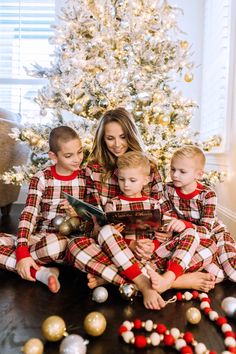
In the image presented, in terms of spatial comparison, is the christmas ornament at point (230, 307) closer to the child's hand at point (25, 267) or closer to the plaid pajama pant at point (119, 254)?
the plaid pajama pant at point (119, 254)

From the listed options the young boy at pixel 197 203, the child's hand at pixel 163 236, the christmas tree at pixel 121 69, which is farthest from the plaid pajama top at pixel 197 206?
the christmas tree at pixel 121 69

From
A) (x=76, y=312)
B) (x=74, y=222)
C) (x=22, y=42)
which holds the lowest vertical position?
(x=76, y=312)

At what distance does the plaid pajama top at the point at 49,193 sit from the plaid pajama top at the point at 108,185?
0.06 m

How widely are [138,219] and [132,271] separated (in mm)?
199

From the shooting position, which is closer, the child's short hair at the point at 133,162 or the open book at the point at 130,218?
the open book at the point at 130,218

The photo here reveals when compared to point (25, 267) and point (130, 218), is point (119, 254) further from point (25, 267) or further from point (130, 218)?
point (25, 267)

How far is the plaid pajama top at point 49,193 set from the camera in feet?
5.80

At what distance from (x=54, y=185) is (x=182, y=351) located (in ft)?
3.30

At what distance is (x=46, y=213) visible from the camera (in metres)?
1.82

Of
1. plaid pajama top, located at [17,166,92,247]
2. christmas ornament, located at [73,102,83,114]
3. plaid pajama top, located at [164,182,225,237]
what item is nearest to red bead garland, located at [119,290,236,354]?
plaid pajama top, located at [164,182,225,237]

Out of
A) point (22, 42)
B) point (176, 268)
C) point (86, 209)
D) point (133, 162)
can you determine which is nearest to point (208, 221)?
point (176, 268)

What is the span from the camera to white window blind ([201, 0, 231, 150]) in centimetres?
288

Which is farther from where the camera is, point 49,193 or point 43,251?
point 49,193

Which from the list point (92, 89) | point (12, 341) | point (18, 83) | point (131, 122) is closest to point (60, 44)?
point (92, 89)
